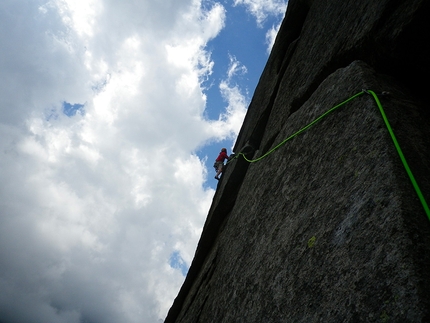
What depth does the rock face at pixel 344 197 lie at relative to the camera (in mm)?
1990

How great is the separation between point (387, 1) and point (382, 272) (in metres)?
3.21

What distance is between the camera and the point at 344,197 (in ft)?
8.73

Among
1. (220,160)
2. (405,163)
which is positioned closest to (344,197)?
(405,163)

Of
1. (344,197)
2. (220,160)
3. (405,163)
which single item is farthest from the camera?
(220,160)

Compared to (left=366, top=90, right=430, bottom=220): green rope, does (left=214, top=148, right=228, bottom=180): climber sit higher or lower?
higher

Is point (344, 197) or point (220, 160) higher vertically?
point (220, 160)

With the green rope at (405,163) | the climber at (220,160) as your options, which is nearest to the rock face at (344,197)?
the green rope at (405,163)

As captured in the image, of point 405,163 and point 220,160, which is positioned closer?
point 405,163

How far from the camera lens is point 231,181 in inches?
322

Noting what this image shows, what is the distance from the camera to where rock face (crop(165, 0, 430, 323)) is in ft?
6.53

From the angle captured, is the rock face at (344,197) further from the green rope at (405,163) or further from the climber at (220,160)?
the climber at (220,160)

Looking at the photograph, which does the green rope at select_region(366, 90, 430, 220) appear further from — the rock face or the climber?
the climber

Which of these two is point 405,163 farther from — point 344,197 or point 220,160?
point 220,160

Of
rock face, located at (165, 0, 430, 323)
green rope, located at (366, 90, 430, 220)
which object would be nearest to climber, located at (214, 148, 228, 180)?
rock face, located at (165, 0, 430, 323)
